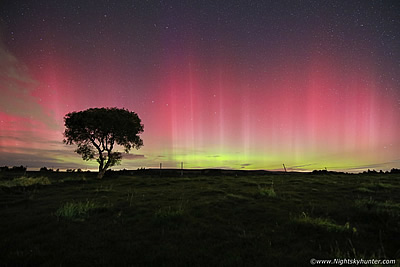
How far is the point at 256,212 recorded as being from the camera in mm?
9688

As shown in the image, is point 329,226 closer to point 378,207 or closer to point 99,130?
point 378,207

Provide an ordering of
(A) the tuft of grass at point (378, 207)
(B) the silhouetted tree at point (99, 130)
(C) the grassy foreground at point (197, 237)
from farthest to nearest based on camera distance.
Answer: (B) the silhouetted tree at point (99, 130)
(A) the tuft of grass at point (378, 207)
(C) the grassy foreground at point (197, 237)

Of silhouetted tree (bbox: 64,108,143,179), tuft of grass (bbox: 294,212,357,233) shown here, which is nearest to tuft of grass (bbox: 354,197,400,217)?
tuft of grass (bbox: 294,212,357,233)

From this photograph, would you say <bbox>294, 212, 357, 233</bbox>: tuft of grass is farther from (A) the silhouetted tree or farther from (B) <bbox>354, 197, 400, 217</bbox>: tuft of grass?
(A) the silhouetted tree

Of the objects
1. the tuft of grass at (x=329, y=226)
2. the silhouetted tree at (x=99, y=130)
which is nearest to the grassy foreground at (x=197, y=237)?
the tuft of grass at (x=329, y=226)

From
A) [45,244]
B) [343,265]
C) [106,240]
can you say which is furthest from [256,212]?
[45,244]

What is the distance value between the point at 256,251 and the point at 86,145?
123 feet

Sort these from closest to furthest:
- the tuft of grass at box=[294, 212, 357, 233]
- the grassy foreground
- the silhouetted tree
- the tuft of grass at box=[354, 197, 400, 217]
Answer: the grassy foreground, the tuft of grass at box=[294, 212, 357, 233], the tuft of grass at box=[354, 197, 400, 217], the silhouetted tree

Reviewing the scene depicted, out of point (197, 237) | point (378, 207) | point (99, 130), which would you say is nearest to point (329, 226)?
point (197, 237)

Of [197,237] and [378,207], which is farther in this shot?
[378,207]

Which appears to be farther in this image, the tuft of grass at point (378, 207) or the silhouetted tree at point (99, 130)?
the silhouetted tree at point (99, 130)

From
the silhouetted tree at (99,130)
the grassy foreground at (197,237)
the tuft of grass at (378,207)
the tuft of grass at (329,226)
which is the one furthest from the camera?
the silhouetted tree at (99,130)

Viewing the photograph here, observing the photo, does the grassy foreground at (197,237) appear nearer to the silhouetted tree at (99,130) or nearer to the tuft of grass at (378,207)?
the tuft of grass at (378,207)

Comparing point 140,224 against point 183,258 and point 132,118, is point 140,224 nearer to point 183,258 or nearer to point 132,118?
point 183,258
